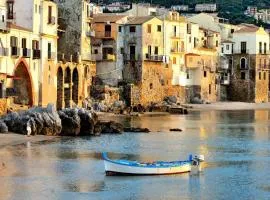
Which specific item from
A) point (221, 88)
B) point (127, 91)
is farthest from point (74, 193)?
point (221, 88)

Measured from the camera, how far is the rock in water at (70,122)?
68312 millimetres

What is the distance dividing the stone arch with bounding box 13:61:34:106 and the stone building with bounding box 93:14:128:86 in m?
23.3

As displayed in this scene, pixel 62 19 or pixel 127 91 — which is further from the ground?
pixel 62 19

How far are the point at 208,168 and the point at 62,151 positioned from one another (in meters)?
11.6

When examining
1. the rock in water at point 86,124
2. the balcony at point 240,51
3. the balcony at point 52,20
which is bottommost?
the rock in water at point 86,124

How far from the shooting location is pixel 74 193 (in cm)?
3981

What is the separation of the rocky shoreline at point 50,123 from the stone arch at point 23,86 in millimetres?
11591

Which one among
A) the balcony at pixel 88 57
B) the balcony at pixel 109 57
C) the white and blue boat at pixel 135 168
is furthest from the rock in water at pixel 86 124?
the balcony at pixel 109 57

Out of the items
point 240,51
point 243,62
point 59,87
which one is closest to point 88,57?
point 59,87

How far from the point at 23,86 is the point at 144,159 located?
99.3 feet

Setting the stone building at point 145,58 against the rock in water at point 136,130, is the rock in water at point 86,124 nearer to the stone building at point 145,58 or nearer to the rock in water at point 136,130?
the rock in water at point 136,130

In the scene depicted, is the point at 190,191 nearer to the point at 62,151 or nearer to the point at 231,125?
the point at 62,151

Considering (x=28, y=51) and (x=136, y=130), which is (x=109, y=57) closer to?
(x=28, y=51)

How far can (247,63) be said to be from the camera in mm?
132875
